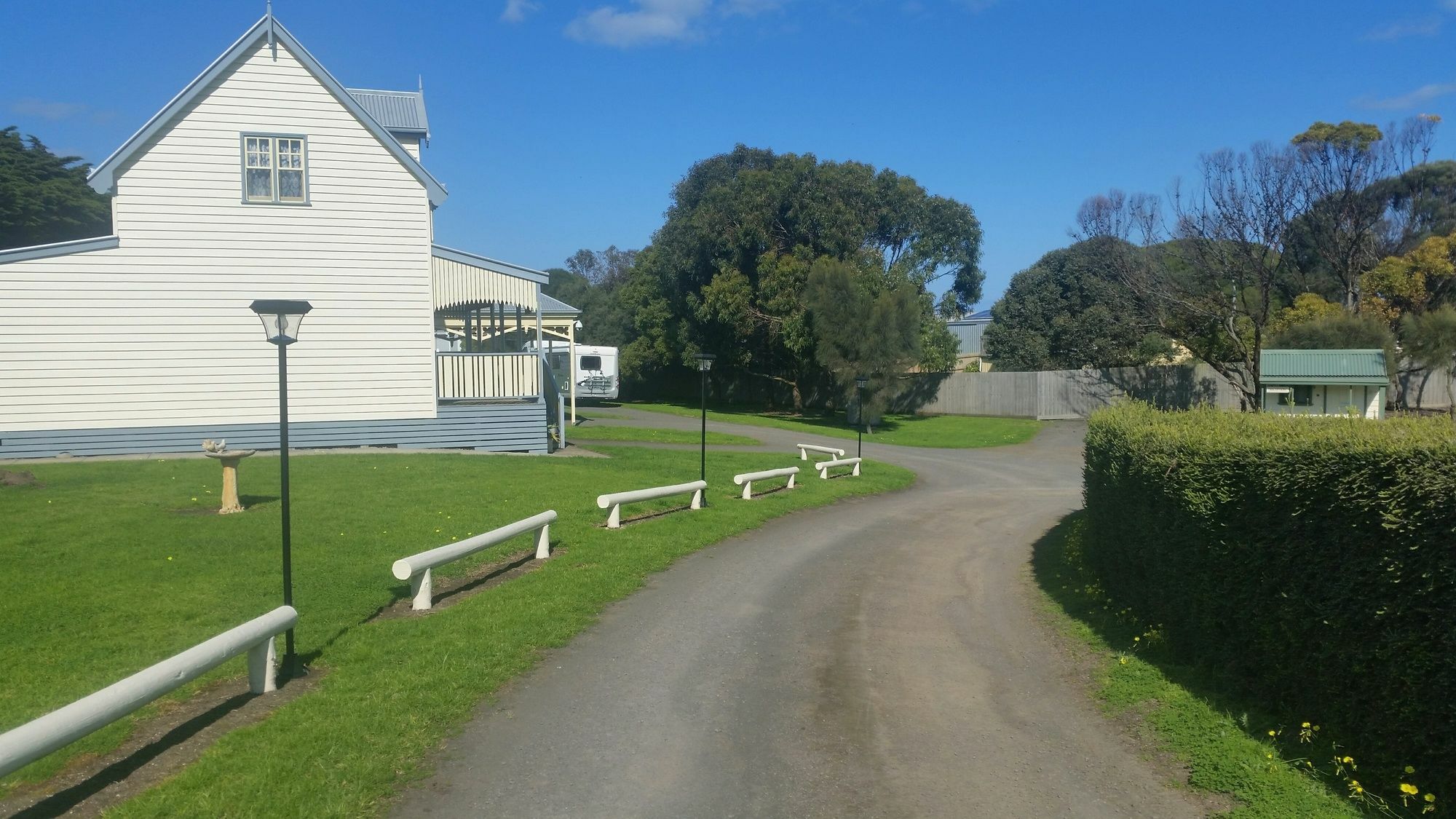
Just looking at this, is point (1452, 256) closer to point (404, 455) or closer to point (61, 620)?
point (404, 455)

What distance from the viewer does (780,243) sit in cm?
4684

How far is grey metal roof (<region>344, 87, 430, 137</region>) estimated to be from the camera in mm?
28531

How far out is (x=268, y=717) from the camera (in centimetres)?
659

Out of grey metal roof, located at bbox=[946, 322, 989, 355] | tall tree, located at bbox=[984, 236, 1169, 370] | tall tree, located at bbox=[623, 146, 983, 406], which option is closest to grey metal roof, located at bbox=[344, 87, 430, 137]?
tall tree, located at bbox=[623, 146, 983, 406]

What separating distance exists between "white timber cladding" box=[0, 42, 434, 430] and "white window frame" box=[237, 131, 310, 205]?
0.32 ft

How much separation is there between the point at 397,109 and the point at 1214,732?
28031 millimetres

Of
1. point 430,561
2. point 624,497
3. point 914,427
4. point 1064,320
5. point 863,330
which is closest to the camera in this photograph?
point 430,561

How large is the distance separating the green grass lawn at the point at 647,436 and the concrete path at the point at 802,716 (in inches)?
757

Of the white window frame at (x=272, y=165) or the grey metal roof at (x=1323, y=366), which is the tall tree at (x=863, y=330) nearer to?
the grey metal roof at (x=1323, y=366)

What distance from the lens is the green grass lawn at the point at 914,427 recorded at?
128ft

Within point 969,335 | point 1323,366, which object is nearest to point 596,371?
point 1323,366

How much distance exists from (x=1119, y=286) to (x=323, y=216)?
34.8 meters

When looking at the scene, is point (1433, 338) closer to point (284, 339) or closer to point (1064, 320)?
point (1064, 320)

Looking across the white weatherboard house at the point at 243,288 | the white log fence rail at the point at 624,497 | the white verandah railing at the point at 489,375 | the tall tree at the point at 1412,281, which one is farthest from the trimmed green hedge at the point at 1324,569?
the tall tree at the point at 1412,281
